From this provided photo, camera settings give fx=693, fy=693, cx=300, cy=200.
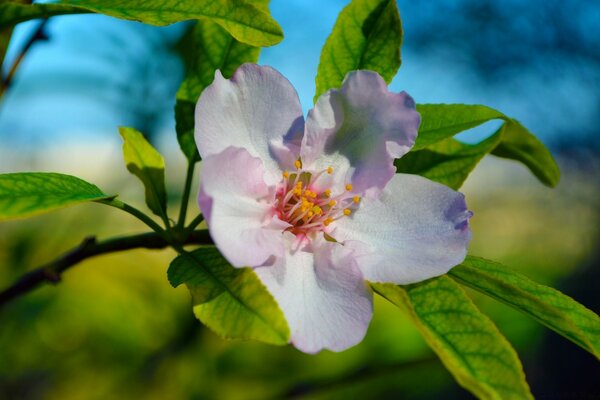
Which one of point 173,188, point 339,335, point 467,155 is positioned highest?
point 467,155

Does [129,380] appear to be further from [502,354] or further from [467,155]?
[502,354]

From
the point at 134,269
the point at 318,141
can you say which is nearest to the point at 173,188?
the point at 134,269

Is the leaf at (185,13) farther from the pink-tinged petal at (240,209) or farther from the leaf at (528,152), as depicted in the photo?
the leaf at (528,152)

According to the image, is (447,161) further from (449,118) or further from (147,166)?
(147,166)

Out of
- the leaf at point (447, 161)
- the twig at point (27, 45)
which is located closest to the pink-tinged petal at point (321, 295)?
the leaf at point (447, 161)

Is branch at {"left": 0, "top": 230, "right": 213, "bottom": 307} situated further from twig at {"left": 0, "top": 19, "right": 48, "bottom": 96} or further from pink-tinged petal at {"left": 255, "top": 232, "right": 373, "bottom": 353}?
twig at {"left": 0, "top": 19, "right": 48, "bottom": 96}

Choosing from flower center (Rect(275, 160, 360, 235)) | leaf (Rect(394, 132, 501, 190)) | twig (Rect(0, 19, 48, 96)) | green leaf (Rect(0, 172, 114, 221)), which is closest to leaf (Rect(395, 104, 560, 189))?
leaf (Rect(394, 132, 501, 190))

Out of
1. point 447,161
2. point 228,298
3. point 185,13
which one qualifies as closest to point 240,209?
point 228,298
